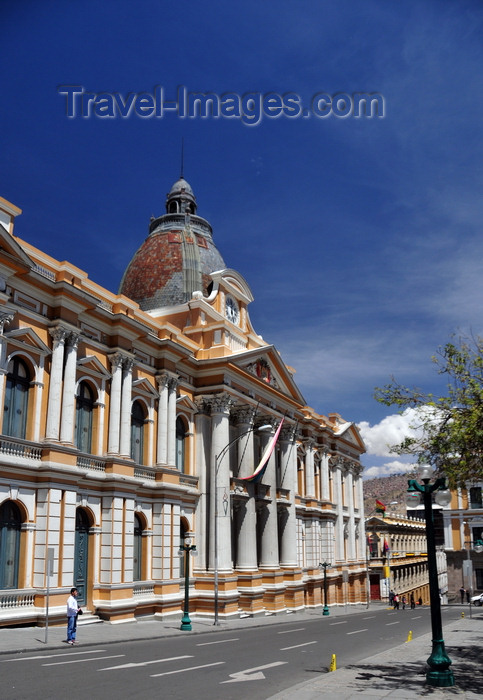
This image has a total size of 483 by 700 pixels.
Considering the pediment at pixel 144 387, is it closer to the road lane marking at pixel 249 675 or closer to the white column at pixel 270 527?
the white column at pixel 270 527

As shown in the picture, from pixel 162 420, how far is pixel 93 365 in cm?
544

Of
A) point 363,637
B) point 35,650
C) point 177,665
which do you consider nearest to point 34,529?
point 35,650

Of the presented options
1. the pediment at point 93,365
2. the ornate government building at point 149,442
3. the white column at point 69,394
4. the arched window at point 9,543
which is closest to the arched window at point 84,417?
the ornate government building at point 149,442

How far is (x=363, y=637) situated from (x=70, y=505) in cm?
1216

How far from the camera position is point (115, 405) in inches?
1149

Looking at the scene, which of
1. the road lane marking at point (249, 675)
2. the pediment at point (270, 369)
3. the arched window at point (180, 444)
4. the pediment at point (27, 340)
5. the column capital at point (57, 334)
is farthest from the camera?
the pediment at point (270, 369)

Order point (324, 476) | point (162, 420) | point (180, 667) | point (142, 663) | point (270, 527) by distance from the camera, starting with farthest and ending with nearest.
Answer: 1. point (324, 476)
2. point (270, 527)
3. point (162, 420)
4. point (142, 663)
5. point (180, 667)

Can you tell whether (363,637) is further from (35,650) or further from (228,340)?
(228,340)

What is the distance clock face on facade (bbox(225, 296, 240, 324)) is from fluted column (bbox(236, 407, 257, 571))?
6531mm

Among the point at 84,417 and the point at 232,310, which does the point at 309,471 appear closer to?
the point at 232,310

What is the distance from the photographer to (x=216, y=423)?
118 ft

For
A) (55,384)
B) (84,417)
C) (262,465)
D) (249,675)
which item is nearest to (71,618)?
(249,675)

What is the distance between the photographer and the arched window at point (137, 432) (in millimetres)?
31305

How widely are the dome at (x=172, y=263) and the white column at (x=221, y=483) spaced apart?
895 centimetres
